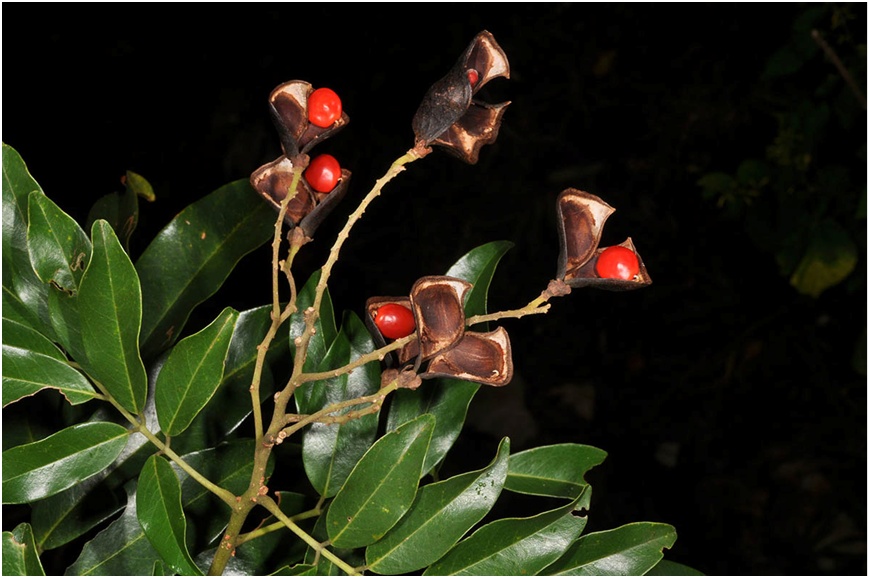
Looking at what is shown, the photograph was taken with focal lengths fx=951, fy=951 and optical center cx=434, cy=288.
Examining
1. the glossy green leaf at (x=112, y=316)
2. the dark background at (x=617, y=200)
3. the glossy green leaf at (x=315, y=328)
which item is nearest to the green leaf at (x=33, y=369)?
the glossy green leaf at (x=112, y=316)

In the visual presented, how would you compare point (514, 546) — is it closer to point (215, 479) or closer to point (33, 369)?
point (215, 479)

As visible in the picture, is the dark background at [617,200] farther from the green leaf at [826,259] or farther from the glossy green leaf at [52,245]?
the glossy green leaf at [52,245]

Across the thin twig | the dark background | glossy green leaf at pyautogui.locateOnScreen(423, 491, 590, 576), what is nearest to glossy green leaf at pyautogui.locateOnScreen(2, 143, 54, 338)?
glossy green leaf at pyautogui.locateOnScreen(423, 491, 590, 576)

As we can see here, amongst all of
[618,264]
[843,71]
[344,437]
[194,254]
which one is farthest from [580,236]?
[843,71]

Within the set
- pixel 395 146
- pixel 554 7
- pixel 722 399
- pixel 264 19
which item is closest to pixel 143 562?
pixel 395 146

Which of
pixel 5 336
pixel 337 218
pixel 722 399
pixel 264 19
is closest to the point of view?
pixel 5 336

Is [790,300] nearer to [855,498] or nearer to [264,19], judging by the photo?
[855,498]
